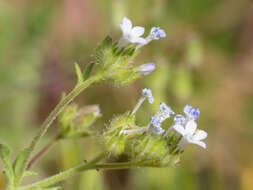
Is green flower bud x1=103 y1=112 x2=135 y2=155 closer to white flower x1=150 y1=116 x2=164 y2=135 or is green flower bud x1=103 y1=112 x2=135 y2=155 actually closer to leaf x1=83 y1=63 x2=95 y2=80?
white flower x1=150 y1=116 x2=164 y2=135

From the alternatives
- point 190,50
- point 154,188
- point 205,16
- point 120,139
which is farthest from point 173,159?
point 205,16

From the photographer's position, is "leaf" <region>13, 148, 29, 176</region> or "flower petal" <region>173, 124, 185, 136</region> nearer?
"flower petal" <region>173, 124, 185, 136</region>

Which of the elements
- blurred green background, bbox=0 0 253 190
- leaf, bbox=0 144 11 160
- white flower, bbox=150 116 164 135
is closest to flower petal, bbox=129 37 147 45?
white flower, bbox=150 116 164 135

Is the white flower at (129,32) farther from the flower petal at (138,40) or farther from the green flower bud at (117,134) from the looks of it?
the green flower bud at (117,134)

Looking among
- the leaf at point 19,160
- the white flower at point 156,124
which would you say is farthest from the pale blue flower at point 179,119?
the leaf at point 19,160

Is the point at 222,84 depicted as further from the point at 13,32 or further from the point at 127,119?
the point at 127,119
